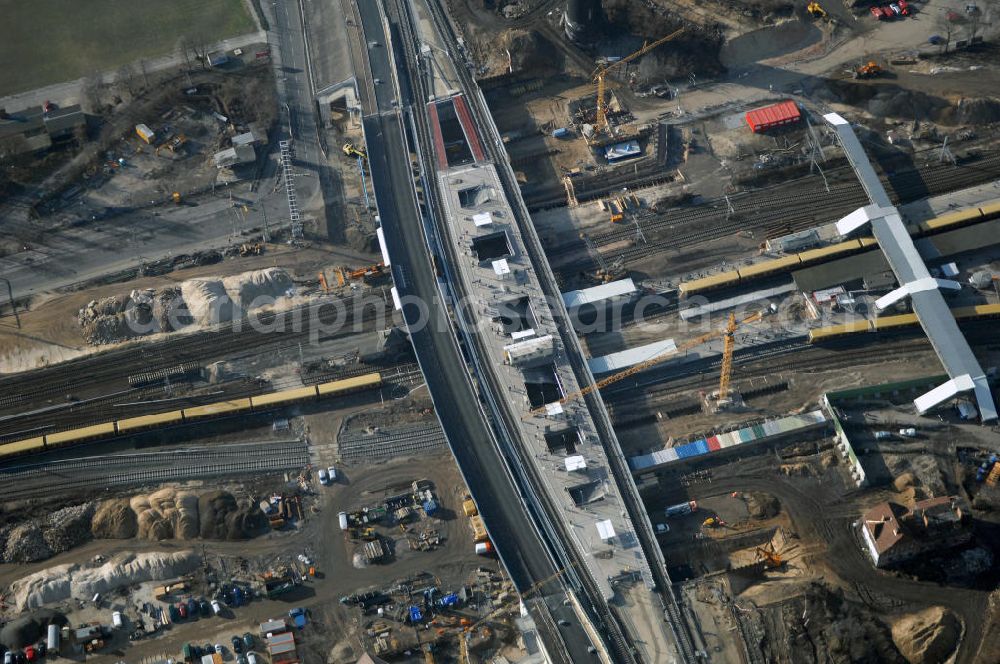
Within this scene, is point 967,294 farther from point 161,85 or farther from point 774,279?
point 161,85

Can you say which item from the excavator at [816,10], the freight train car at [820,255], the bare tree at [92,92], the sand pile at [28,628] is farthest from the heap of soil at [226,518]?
the excavator at [816,10]

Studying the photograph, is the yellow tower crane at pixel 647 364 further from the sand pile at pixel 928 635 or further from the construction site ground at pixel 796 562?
the sand pile at pixel 928 635

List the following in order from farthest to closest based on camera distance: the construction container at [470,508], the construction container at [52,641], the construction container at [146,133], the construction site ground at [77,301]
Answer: the construction container at [146,133], the construction site ground at [77,301], the construction container at [470,508], the construction container at [52,641]

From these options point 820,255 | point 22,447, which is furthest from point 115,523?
point 820,255

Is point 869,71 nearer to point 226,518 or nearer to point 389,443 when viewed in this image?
point 389,443

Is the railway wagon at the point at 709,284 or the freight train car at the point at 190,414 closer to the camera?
the freight train car at the point at 190,414

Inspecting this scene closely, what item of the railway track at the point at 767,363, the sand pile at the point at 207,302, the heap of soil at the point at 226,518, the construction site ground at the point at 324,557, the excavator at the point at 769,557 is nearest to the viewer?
the construction site ground at the point at 324,557

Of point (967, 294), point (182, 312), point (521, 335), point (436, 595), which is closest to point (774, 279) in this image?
point (967, 294)
